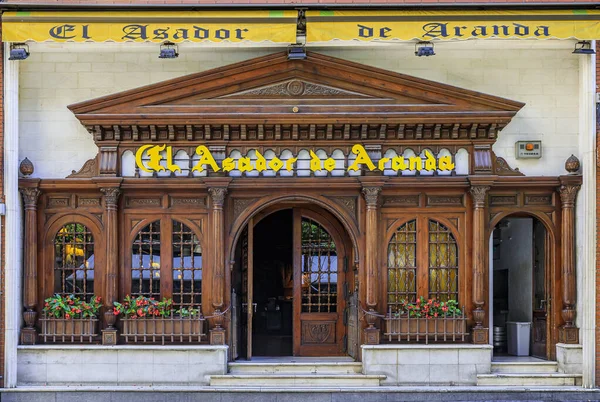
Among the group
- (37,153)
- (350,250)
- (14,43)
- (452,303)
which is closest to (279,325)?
(350,250)

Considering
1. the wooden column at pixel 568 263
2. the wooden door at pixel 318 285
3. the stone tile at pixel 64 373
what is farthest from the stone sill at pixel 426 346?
the stone tile at pixel 64 373

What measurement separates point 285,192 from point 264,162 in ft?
2.17

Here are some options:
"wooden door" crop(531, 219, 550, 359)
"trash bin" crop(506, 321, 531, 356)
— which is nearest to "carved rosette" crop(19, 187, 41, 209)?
"wooden door" crop(531, 219, 550, 359)

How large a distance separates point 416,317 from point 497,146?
11.1ft

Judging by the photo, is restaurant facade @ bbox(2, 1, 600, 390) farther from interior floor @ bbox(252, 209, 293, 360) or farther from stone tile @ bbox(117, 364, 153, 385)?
interior floor @ bbox(252, 209, 293, 360)

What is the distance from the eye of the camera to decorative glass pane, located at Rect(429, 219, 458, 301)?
52.1ft

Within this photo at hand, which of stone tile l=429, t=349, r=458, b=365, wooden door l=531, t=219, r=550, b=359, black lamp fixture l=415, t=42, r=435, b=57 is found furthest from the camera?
wooden door l=531, t=219, r=550, b=359

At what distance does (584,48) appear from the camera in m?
15.4

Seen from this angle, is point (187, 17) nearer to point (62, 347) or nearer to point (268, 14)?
point (268, 14)

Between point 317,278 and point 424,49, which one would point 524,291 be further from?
point 424,49

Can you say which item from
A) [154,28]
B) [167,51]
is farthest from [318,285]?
[154,28]

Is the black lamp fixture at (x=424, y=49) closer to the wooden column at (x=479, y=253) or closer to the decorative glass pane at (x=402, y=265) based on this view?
the wooden column at (x=479, y=253)

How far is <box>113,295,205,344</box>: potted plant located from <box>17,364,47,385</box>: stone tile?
4.90ft

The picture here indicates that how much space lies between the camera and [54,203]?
15.9 meters
